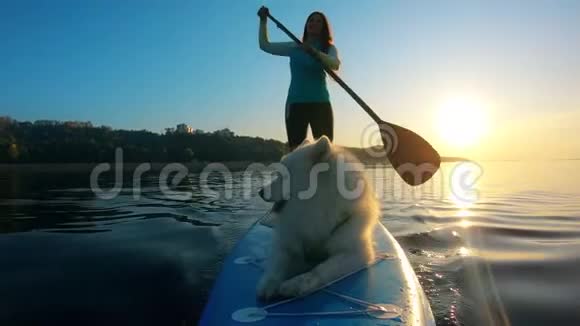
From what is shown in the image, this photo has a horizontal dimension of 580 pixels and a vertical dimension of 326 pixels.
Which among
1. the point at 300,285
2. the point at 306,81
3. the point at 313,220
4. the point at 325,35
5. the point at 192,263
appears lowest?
the point at 192,263

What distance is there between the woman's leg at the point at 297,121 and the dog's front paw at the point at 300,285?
312cm

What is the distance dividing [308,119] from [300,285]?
3.38 metres

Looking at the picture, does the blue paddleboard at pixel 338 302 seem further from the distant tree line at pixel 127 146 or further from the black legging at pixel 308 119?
the distant tree line at pixel 127 146

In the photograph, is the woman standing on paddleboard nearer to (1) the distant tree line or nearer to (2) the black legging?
(2) the black legging

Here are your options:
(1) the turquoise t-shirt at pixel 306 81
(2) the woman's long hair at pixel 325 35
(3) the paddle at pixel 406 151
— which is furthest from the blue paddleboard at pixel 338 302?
(2) the woman's long hair at pixel 325 35

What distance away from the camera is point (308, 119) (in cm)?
607

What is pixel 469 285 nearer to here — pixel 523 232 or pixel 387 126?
pixel 387 126

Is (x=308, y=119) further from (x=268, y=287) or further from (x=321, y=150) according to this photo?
(x=268, y=287)

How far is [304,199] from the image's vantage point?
130 inches

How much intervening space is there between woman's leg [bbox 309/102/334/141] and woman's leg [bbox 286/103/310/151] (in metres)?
0.10

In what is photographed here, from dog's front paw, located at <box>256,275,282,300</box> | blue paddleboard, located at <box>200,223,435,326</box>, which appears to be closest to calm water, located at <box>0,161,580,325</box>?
blue paddleboard, located at <box>200,223,435,326</box>

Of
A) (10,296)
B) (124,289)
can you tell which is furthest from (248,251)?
(10,296)

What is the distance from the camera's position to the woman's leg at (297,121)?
603cm

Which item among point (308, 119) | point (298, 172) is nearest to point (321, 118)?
point (308, 119)
